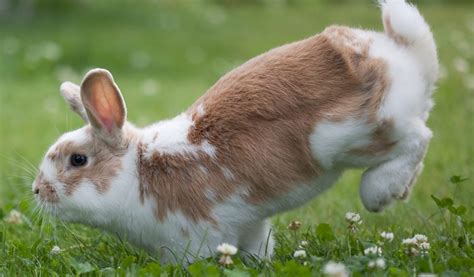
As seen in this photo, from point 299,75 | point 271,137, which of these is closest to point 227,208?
point 271,137

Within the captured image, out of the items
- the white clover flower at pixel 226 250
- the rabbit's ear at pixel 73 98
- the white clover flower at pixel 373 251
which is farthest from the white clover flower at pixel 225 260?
the rabbit's ear at pixel 73 98

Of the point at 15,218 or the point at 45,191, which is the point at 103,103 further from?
the point at 15,218

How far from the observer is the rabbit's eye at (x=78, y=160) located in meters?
3.98

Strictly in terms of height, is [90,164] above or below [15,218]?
above

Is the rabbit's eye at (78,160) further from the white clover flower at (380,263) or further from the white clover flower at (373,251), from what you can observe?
the white clover flower at (380,263)

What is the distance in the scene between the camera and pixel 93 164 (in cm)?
396

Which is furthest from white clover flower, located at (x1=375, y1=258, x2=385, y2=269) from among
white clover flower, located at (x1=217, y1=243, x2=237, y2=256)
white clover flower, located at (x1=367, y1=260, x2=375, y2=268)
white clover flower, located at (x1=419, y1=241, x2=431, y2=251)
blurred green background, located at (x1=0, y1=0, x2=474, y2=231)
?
blurred green background, located at (x1=0, y1=0, x2=474, y2=231)

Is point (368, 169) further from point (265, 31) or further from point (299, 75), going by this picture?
point (265, 31)

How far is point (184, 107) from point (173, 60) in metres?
4.39

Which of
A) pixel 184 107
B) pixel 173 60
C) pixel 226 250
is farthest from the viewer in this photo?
pixel 173 60

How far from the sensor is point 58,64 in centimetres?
1348

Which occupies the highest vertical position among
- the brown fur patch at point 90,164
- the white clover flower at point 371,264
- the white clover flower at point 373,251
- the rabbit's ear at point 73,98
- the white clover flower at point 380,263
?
the rabbit's ear at point 73,98

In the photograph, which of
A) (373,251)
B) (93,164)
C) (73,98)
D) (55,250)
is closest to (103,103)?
(93,164)

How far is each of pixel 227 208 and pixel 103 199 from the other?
56cm
